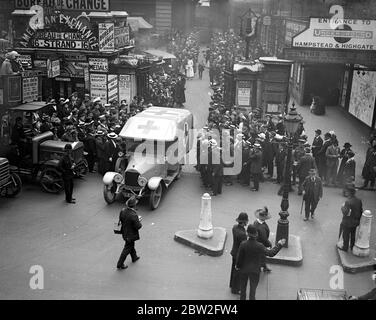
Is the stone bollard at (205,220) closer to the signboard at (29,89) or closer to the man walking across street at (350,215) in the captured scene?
the man walking across street at (350,215)

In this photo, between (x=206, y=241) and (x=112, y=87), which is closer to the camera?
(x=206, y=241)

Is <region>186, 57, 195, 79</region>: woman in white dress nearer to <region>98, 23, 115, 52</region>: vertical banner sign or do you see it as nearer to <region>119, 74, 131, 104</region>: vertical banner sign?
<region>119, 74, 131, 104</region>: vertical banner sign

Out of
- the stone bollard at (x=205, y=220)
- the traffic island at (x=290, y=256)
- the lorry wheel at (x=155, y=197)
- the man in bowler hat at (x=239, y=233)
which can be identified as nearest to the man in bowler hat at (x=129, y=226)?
the stone bollard at (x=205, y=220)

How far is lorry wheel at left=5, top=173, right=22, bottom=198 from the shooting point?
12930 mm

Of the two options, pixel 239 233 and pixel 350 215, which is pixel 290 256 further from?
pixel 239 233

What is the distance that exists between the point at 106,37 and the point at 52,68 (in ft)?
8.67

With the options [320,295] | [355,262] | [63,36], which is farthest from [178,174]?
[63,36]

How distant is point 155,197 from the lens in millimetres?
12648

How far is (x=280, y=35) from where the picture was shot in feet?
91.4

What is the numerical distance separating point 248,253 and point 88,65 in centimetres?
1522

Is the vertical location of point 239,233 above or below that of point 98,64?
below

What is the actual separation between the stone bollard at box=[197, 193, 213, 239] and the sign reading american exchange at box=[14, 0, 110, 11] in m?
13.7

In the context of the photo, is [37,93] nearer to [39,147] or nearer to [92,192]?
[39,147]

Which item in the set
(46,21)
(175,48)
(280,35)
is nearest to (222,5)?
(175,48)
